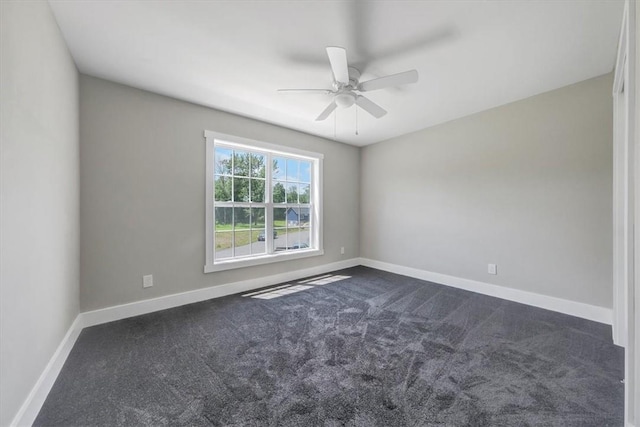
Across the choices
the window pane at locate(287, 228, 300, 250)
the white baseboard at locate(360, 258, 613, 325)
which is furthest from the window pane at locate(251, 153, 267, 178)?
the white baseboard at locate(360, 258, 613, 325)

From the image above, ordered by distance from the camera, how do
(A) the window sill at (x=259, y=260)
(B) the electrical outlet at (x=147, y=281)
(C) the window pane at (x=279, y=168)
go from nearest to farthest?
(B) the electrical outlet at (x=147, y=281) → (A) the window sill at (x=259, y=260) → (C) the window pane at (x=279, y=168)

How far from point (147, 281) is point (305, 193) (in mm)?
2604

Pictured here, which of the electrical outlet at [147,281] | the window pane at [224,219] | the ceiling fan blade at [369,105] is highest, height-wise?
the ceiling fan blade at [369,105]

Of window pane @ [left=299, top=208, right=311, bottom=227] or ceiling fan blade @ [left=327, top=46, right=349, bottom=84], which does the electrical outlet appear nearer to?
window pane @ [left=299, top=208, right=311, bottom=227]

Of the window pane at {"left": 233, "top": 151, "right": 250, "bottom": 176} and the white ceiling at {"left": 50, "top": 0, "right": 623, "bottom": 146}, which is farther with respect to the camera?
the window pane at {"left": 233, "top": 151, "right": 250, "bottom": 176}

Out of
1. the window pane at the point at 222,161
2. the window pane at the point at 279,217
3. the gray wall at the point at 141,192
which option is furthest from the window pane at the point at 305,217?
the window pane at the point at 222,161

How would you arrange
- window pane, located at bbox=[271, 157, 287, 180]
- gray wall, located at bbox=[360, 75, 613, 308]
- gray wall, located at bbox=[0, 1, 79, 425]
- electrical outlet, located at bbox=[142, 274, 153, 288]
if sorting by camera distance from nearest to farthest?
gray wall, located at bbox=[0, 1, 79, 425]
gray wall, located at bbox=[360, 75, 613, 308]
electrical outlet, located at bbox=[142, 274, 153, 288]
window pane, located at bbox=[271, 157, 287, 180]

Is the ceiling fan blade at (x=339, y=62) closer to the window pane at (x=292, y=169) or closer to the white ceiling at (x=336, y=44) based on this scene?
the white ceiling at (x=336, y=44)

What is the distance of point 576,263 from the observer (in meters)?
2.74

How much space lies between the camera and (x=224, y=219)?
3520 mm

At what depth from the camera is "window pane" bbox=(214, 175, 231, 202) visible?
3.46m

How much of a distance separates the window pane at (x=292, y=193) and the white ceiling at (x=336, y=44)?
5.01 ft

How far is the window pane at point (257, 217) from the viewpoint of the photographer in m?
3.81

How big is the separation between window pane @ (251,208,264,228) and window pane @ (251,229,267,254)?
0.30ft
